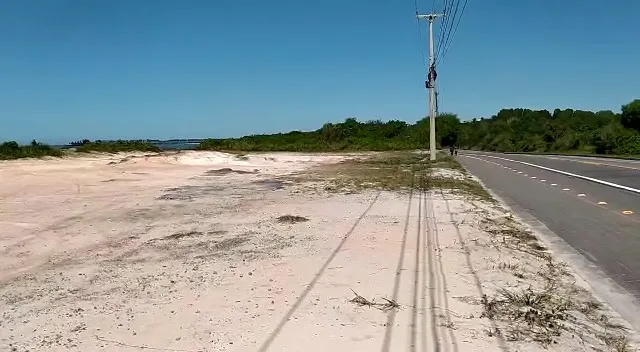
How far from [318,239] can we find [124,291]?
4014mm

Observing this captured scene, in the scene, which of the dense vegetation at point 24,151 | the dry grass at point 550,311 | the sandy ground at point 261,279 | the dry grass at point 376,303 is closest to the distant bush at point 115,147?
the dense vegetation at point 24,151

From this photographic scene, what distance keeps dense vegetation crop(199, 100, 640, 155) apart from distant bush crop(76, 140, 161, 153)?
18.1m

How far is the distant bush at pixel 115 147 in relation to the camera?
54.5m

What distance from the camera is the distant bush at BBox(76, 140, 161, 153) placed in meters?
54.5

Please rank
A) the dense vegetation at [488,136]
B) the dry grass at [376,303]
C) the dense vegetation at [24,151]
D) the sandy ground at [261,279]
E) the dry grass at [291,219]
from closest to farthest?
the sandy ground at [261,279]
the dry grass at [376,303]
the dry grass at [291,219]
the dense vegetation at [24,151]
the dense vegetation at [488,136]

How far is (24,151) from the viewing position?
139 feet

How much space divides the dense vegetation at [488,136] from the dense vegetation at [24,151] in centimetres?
3849

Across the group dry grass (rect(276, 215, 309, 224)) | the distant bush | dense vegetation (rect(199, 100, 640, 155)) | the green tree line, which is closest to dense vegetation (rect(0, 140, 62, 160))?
the green tree line

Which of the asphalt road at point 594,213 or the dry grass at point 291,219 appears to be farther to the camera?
the dry grass at point 291,219

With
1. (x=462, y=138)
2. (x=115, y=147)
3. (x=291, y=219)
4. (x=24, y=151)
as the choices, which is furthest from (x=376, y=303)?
(x=462, y=138)

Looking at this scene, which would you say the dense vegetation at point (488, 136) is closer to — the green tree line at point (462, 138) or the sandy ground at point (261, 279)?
the green tree line at point (462, 138)

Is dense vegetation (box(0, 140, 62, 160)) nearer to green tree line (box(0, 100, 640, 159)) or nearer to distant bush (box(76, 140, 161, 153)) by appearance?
green tree line (box(0, 100, 640, 159))

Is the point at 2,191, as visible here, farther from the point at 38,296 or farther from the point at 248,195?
the point at 38,296

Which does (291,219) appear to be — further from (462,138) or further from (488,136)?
(462,138)
